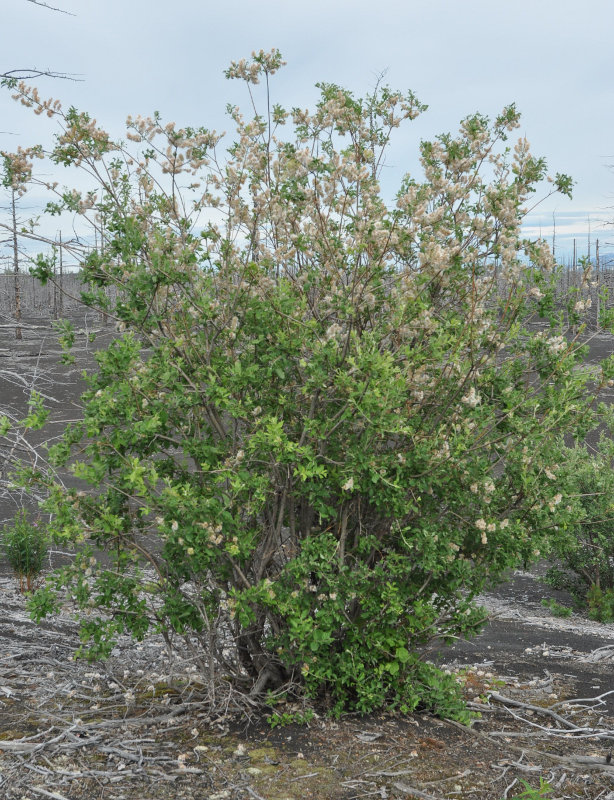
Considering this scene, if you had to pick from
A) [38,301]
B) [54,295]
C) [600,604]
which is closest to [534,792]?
[600,604]

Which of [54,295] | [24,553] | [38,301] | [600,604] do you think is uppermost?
[38,301]

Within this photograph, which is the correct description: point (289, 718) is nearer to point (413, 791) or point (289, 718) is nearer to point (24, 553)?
point (413, 791)

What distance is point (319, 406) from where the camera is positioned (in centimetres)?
442

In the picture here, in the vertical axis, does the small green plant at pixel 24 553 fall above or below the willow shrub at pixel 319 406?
below

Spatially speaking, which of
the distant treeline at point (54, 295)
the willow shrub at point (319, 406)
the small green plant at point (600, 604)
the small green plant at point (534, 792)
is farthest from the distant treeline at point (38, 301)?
the small green plant at point (534, 792)

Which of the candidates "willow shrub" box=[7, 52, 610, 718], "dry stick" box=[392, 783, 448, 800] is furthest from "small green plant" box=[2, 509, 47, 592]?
"dry stick" box=[392, 783, 448, 800]

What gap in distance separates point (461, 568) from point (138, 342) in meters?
2.17

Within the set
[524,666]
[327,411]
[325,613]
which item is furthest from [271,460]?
[524,666]

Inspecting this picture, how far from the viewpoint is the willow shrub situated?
417 cm

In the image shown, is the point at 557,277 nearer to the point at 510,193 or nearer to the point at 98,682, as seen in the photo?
the point at 510,193

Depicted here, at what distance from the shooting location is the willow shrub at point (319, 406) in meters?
4.17

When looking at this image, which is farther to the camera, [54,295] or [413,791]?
[54,295]

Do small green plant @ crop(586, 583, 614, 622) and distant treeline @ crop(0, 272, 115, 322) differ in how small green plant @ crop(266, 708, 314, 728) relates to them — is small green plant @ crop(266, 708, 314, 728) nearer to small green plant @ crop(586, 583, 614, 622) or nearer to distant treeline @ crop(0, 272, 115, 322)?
small green plant @ crop(586, 583, 614, 622)

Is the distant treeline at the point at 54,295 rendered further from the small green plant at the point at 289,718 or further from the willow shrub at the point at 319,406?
the small green plant at the point at 289,718
